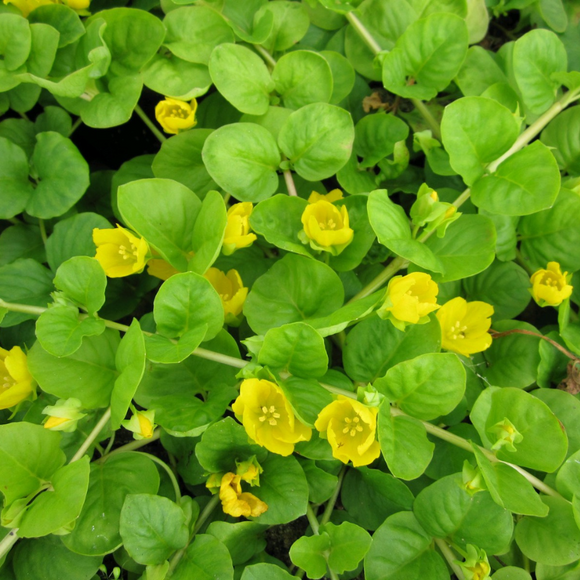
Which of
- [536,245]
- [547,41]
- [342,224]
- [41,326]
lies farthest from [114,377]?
[547,41]

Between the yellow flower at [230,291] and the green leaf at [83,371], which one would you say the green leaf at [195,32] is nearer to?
Answer: the yellow flower at [230,291]

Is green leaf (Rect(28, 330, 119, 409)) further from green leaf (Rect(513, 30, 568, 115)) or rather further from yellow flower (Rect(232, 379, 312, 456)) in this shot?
green leaf (Rect(513, 30, 568, 115))

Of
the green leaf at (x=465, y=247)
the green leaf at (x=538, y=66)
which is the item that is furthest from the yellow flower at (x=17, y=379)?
the green leaf at (x=538, y=66)

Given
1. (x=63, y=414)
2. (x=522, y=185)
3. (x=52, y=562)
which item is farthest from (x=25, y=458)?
(x=522, y=185)

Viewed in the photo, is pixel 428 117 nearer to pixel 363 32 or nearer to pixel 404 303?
pixel 363 32

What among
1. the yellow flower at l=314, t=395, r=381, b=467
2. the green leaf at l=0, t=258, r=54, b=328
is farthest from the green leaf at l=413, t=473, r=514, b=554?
the green leaf at l=0, t=258, r=54, b=328

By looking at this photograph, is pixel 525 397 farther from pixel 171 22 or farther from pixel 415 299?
pixel 171 22
